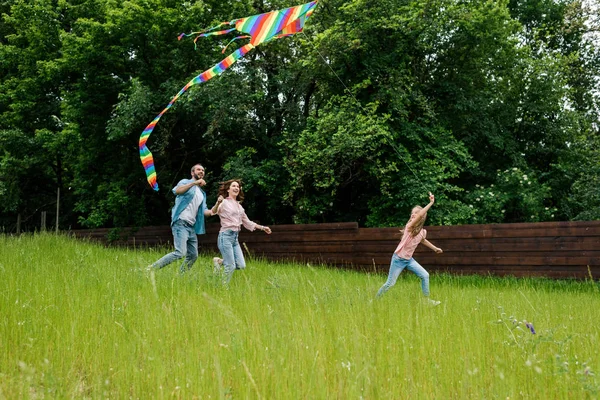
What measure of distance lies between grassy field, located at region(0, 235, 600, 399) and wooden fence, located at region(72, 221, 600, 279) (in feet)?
15.9

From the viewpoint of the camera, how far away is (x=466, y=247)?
11969 mm

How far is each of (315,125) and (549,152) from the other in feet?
25.1

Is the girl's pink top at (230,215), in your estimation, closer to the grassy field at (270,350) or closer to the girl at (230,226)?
the girl at (230,226)

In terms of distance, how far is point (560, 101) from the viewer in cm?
1725

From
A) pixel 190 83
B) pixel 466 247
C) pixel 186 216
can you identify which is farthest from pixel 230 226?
pixel 466 247

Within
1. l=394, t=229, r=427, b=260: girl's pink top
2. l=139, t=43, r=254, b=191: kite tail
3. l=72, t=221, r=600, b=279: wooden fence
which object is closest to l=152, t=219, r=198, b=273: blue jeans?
l=139, t=43, r=254, b=191: kite tail

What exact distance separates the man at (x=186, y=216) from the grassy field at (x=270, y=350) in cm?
153

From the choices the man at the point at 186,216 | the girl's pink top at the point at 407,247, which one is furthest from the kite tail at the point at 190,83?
the girl's pink top at the point at 407,247

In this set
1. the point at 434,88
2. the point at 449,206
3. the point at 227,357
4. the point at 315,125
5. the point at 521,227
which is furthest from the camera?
the point at 434,88

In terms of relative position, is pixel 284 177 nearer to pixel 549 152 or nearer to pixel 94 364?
pixel 549 152

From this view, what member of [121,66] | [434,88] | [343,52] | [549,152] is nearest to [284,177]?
[343,52]

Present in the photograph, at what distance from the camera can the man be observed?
7.61 m

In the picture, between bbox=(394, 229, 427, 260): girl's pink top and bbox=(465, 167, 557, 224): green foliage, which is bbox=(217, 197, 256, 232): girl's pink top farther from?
bbox=(465, 167, 557, 224): green foliage

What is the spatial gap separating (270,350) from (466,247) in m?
9.41
